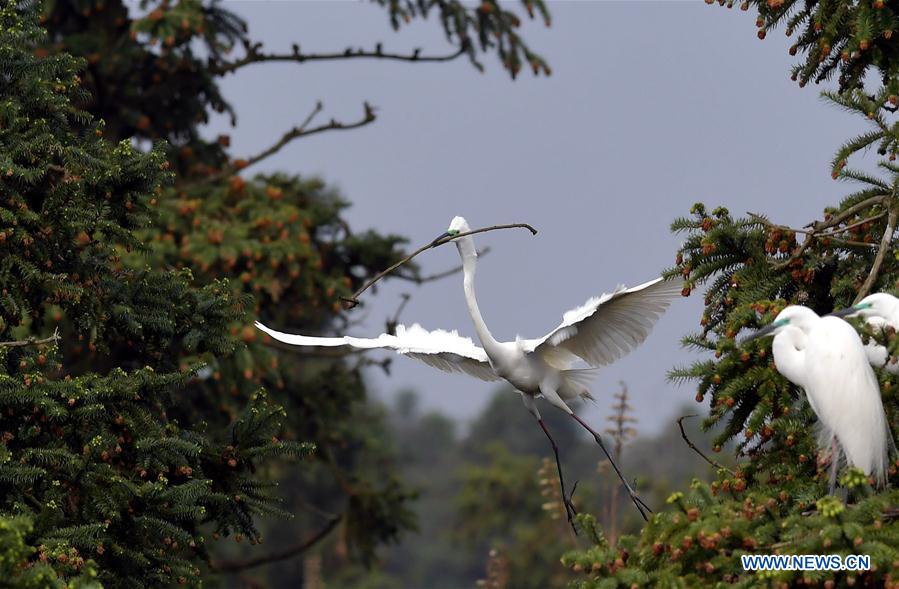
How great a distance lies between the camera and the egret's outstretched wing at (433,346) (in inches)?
307

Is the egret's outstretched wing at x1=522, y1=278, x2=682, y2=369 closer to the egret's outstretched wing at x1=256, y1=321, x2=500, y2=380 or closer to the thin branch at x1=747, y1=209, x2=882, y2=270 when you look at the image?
the egret's outstretched wing at x1=256, y1=321, x2=500, y2=380

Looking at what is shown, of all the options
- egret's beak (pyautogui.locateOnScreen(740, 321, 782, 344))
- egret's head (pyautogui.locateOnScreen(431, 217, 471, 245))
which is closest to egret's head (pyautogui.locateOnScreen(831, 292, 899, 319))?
egret's beak (pyautogui.locateOnScreen(740, 321, 782, 344))

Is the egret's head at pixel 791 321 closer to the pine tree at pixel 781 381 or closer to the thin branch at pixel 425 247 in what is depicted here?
the pine tree at pixel 781 381

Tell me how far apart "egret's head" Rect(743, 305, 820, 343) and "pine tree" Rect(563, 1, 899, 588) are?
8.8 inches

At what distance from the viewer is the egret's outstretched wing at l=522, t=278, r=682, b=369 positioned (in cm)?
697

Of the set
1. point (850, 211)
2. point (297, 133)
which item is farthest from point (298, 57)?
point (850, 211)

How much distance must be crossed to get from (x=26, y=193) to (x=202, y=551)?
2.14m

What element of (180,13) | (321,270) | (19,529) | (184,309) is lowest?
(19,529)

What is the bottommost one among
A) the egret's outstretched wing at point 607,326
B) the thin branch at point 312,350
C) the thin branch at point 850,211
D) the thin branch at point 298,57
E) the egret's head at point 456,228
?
the thin branch at point 850,211

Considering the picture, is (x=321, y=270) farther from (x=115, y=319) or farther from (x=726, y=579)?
(x=726, y=579)

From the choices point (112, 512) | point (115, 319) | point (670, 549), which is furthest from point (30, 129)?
point (670, 549)

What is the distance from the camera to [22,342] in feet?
20.2

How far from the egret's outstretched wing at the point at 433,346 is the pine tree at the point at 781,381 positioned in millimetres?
1991

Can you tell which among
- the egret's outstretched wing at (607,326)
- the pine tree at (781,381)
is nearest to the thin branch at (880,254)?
the pine tree at (781,381)
